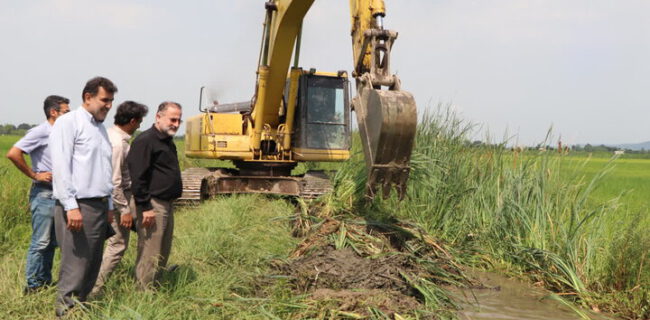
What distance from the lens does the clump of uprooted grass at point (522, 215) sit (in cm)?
495

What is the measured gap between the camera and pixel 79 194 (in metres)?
3.55

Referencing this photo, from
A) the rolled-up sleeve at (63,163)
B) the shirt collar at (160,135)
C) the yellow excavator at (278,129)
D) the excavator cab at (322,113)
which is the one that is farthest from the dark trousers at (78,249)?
the excavator cab at (322,113)

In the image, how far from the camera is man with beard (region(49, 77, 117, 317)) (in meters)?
3.50

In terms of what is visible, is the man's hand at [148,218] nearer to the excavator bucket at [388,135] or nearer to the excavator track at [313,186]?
the excavator bucket at [388,135]

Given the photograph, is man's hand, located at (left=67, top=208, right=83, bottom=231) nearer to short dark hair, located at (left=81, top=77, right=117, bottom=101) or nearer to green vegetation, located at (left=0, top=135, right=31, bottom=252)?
short dark hair, located at (left=81, top=77, right=117, bottom=101)

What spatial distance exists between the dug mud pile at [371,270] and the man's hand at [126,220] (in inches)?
55.8

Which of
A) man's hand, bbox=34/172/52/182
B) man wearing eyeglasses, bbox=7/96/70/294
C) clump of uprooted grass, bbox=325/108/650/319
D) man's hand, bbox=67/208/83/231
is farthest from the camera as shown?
clump of uprooted grass, bbox=325/108/650/319

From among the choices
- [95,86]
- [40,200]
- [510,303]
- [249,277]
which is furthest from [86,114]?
[510,303]

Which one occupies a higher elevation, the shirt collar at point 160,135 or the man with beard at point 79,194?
the shirt collar at point 160,135

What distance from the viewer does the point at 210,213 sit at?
761 cm

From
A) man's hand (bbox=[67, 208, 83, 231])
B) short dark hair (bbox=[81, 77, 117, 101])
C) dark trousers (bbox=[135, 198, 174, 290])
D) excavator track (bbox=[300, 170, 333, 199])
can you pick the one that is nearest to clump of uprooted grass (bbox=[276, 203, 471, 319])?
dark trousers (bbox=[135, 198, 174, 290])

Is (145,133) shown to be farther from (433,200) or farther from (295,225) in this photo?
(433,200)

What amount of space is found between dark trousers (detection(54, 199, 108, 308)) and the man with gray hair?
550mm

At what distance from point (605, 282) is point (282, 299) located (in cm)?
313
